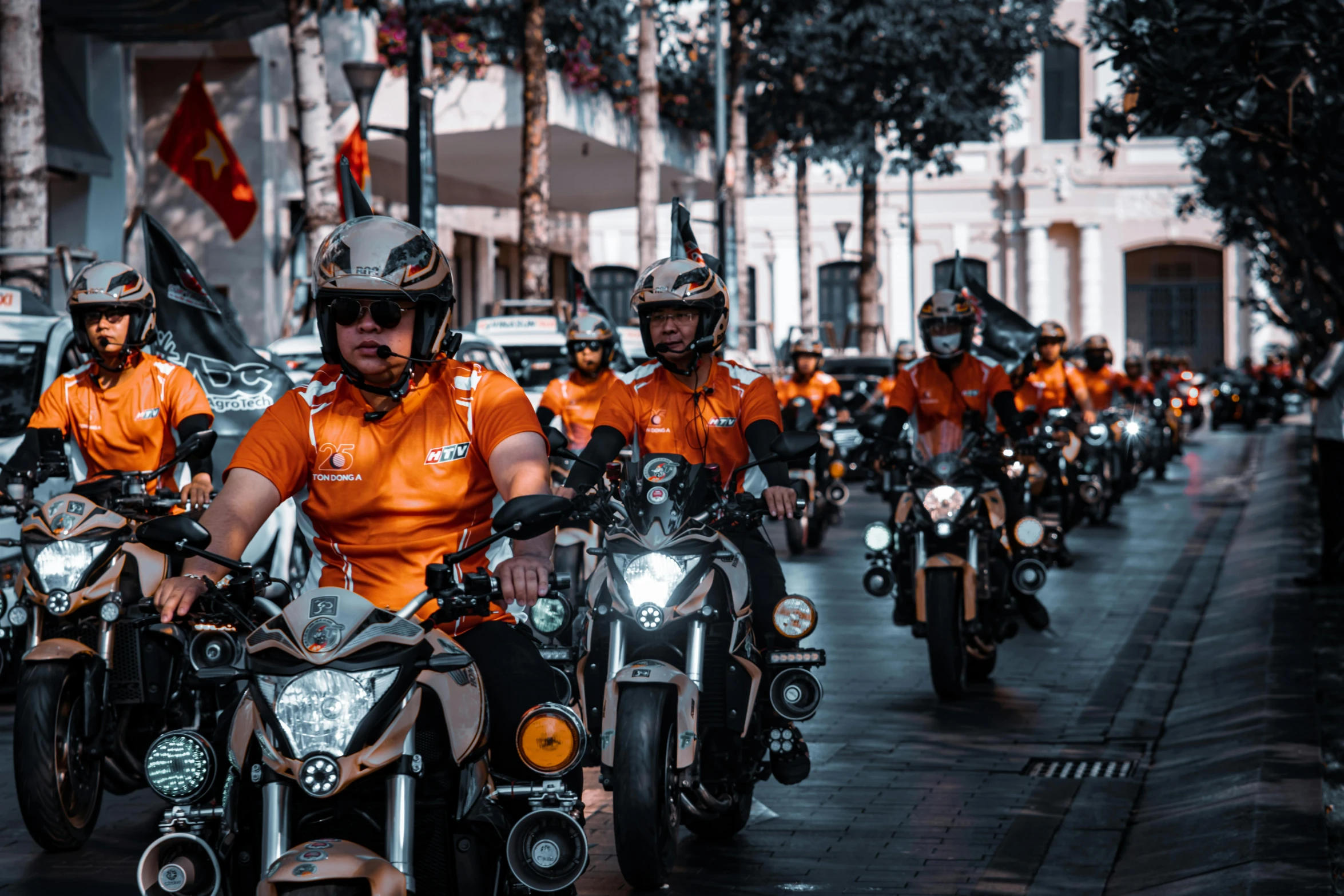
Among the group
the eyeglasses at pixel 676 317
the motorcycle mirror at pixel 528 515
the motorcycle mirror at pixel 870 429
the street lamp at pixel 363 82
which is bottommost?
the motorcycle mirror at pixel 870 429

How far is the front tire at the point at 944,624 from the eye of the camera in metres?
9.16

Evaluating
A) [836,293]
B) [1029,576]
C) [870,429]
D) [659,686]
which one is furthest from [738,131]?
[836,293]

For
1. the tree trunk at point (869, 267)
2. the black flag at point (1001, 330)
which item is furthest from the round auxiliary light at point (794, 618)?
the tree trunk at point (869, 267)

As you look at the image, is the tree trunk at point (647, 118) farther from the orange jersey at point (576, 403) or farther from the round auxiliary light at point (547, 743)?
the round auxiliary light at point (547, 743)

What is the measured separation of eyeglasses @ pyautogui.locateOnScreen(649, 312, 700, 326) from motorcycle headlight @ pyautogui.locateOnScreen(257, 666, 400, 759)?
3371mm

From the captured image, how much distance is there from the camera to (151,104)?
2467 centimetres

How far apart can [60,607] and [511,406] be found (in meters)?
2.98

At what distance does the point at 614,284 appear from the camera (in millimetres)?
59906

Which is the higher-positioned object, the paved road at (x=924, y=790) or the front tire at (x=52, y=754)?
the front tire at (x=52, y=754)

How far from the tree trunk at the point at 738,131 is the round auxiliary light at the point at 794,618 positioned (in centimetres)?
2371

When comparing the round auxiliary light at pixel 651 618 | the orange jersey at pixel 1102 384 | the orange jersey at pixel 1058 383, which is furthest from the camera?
the orange jersey at pixel 1102 384

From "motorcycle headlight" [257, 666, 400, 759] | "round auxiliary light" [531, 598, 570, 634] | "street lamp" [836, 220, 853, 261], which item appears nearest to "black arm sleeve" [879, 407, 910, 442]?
"round auxiliary light" [531, 598, 570, 634]

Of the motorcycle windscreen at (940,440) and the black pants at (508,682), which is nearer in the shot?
the black pants at (508,682)

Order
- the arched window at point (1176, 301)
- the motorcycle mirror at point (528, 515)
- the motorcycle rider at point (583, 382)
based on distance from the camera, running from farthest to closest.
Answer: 1. the arched window at point (1176, 301)
2. the motorcycle rider at point (583, 382)
3. the motorcycle mirror at point (528, 515)
